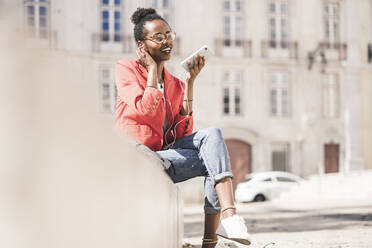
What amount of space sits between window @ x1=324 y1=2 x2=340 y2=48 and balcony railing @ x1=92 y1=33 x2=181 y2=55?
5.77 meters

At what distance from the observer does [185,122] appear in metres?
2.62

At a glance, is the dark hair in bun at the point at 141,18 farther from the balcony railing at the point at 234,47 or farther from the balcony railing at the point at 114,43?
the balcony railing at the point at 234,47

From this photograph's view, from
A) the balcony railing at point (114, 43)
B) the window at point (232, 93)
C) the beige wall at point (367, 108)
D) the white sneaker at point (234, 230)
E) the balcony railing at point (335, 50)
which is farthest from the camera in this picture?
the balcony railing at point (335, 50)

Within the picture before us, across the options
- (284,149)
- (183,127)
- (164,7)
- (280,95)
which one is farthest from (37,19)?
(280,95)

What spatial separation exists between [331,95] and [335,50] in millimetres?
1753

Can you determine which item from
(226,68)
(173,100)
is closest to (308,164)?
(226,68)

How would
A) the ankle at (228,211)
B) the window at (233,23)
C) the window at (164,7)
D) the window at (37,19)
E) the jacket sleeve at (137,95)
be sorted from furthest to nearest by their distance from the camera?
the window at (233,23)
the window at (164,7)
the jacket sleeve at (137,95)
the ankle at (228,211)
the window at (37,19)

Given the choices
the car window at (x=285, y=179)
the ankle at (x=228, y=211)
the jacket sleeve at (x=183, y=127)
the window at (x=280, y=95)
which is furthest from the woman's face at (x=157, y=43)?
the window at (x=280, y=95)

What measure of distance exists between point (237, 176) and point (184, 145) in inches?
735

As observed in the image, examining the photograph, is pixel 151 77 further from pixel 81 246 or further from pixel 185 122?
pixel 81 246

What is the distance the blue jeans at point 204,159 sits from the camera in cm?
220

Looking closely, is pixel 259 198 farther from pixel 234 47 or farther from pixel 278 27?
pixel 278 27

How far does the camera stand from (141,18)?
2686 millimetres

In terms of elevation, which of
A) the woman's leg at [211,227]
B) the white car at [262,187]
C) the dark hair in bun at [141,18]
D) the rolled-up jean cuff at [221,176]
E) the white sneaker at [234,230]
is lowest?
the white car at [262,187]
